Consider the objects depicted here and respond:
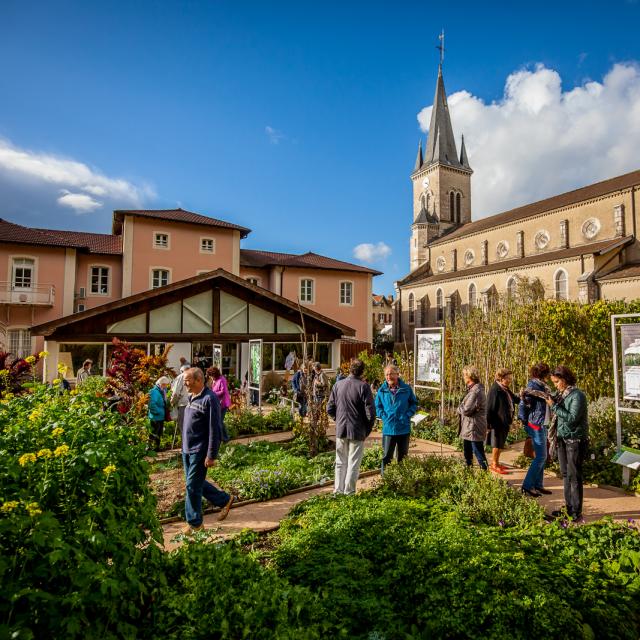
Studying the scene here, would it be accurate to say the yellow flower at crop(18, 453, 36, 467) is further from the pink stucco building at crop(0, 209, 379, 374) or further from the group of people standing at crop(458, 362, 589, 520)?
the pink stucco building at crop(0, 209, 379, 374)

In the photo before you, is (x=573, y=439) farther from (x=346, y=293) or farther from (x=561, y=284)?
(x=561, y=284)

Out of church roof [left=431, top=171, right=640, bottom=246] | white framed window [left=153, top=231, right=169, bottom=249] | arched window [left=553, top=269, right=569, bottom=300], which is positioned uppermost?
church roof [left=431, top=171, right=640, bottom=246]

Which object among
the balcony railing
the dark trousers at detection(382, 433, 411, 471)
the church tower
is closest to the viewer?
the dark trousers at detection(382, 433, 411, 471)

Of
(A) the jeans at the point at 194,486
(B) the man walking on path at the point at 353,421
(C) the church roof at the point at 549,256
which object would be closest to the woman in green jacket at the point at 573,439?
(B) the man walking on path at the point at 353,421

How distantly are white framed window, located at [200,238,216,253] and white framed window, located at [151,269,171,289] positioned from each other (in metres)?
2.49

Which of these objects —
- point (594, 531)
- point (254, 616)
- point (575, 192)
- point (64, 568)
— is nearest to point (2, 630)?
point (64, 568)

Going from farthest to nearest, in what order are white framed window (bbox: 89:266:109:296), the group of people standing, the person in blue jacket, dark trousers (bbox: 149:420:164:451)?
white framed window (bbox: 89:266:109:296) < dark trousers (bbox: 149:420:164:451) < the person in blue jacket < the group of people standing

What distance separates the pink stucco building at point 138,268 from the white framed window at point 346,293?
0.22 feet

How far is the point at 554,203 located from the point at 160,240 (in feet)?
112

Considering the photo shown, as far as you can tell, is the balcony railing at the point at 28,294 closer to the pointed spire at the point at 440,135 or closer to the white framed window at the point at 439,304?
the white framed window at the point at 439,304

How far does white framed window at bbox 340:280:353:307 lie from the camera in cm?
2727

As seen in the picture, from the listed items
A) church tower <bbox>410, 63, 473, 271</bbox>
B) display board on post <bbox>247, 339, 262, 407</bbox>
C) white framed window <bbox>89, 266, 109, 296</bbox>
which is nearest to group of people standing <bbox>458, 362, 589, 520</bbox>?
display board on post <bbox>247, 339, 262, 407</bbox>

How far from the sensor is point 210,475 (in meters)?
6.86

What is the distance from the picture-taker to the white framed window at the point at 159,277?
23750 mm
